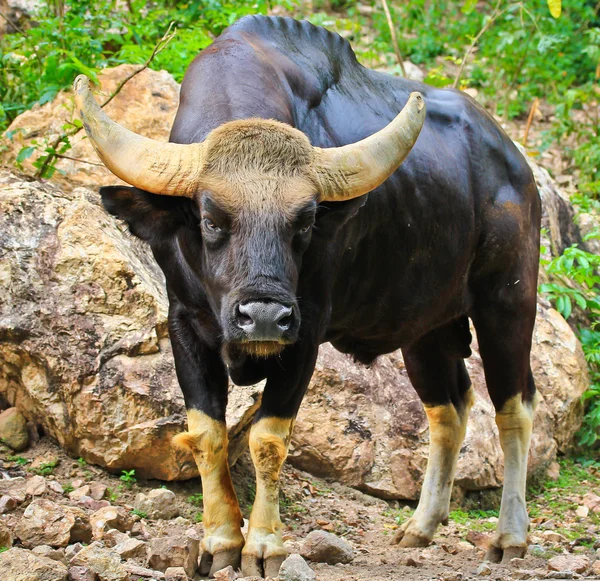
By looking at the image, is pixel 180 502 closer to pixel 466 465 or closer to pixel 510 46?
pixel 466 465

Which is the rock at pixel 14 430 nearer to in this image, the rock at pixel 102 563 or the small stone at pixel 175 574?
the rock at pixel 102 563

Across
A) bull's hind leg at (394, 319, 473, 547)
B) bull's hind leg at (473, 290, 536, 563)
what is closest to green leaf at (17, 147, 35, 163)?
bull's hind leg at (394, 319, 473, 547)

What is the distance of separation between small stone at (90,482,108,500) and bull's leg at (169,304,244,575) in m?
1.43

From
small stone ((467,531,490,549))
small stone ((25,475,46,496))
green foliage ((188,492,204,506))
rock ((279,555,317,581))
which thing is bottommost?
small stone ((467,531,490,549))

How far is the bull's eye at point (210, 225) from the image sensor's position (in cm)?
441

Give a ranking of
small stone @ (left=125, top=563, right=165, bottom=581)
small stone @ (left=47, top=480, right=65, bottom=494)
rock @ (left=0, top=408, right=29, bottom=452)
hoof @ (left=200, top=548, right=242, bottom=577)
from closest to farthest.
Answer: small stone @ (left=125, top=563, right=165, bottom=581)
hoof @ (left=200, top=548, right=242, bottom=577)
small stone @ (left=47, top=480, right=65, bottom=494)
rock @ (left=0, top=408, right=29, bottom=452)

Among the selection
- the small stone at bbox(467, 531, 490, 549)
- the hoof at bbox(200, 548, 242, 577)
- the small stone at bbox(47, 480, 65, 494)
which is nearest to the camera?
the hoof at bbox(200, 548, 242, 577)

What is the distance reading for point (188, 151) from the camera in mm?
4457

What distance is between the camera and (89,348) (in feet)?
21.5

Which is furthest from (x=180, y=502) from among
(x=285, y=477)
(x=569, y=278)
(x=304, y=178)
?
(x=569, y=278)

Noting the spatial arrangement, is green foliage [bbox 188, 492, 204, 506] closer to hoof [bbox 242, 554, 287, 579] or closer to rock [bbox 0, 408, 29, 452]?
rock [bbox 0, 408, 29, 452]

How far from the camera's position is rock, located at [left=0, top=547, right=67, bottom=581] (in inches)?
153

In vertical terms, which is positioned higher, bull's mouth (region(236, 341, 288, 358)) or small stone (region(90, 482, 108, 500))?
bull's mouth (region(236, 341, 288, 358))

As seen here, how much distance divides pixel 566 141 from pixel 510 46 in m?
1.56
